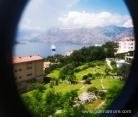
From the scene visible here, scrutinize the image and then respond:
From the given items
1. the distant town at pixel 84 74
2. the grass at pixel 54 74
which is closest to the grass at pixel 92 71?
the distant town at pixel 84 74

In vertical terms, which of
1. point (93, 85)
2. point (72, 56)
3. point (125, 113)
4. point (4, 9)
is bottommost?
point (125, 113)

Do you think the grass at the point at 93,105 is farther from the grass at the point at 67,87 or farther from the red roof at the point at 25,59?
the red roof at the point at 25,59

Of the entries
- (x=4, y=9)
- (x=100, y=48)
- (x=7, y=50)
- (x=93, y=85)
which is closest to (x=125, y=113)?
(x=93, y=85)

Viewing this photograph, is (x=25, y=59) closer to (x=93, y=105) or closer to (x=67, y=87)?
(x=67, y=87)

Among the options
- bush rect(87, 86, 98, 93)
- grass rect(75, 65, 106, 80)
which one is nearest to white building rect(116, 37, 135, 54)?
grass rect(75, 65, 106, 80)

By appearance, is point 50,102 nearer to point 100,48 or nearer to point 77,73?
point 77,73

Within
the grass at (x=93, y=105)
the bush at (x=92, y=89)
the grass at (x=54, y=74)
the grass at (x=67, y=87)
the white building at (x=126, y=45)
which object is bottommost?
the grass at (x=93, y=105)

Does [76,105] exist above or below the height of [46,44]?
below
